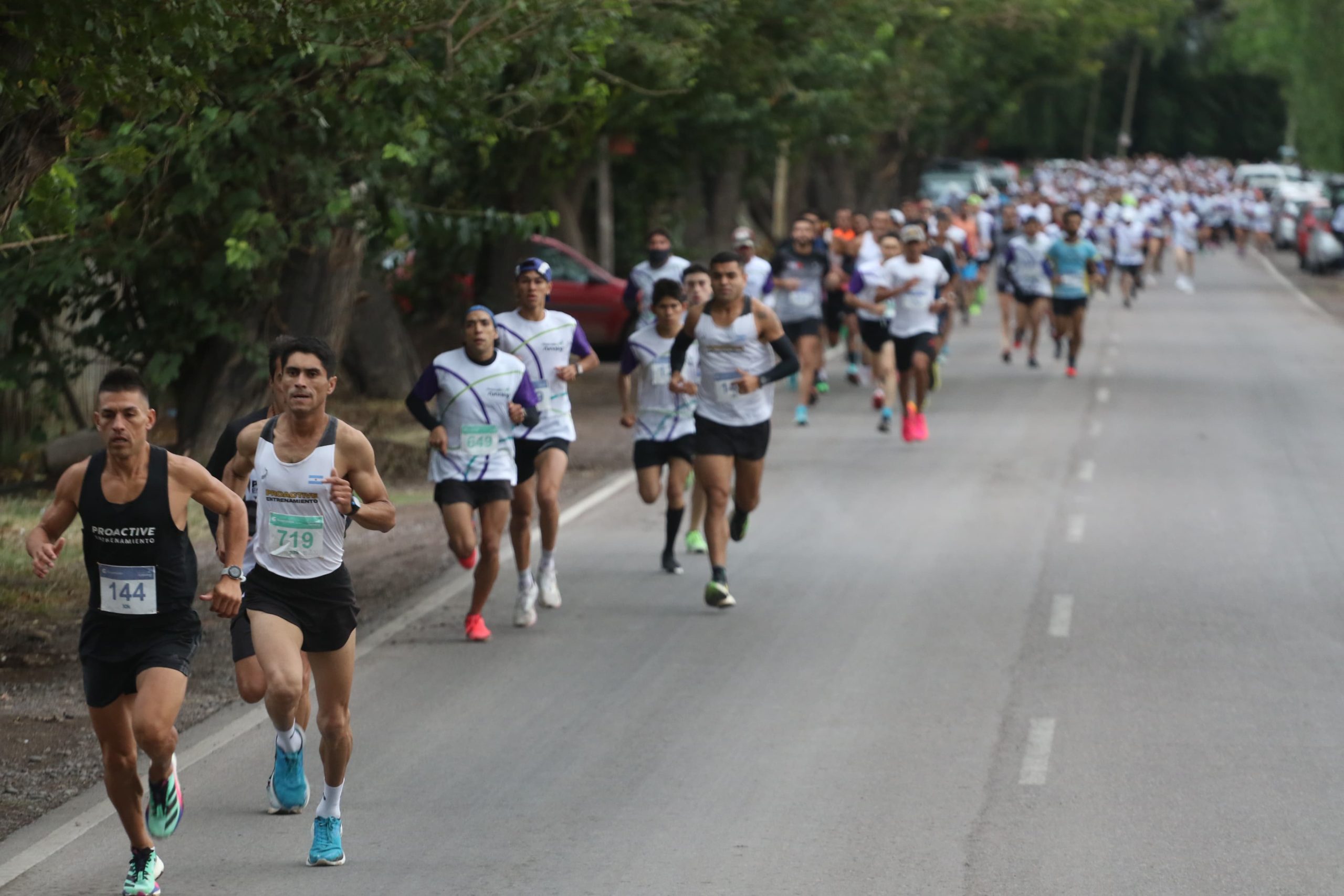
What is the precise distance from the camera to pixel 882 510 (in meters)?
15.1

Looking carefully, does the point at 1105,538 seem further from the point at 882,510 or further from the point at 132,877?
the point at 132,877

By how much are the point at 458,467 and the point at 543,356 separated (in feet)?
4.13

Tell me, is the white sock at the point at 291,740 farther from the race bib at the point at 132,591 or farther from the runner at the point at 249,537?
the race bib at the point at 132,591

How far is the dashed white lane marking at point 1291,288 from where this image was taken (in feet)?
121

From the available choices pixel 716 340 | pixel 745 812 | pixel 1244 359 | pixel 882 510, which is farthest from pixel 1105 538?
pixel 1244 359

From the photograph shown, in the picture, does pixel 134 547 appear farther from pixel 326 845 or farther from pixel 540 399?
pixel 540 399

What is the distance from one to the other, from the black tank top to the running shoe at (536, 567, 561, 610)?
5318 millimetres

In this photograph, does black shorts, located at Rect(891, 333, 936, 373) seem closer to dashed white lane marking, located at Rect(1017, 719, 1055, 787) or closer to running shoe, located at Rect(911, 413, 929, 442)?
running shoe, located at Rect(911, 413, 929, 442)

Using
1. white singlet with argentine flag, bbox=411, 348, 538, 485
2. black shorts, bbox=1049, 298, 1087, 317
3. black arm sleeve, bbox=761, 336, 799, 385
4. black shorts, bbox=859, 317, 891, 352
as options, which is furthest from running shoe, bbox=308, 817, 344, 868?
black shorts, bbox=1049, 298, 1087, 317

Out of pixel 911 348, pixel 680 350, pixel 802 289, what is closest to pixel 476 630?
pixel 680 350

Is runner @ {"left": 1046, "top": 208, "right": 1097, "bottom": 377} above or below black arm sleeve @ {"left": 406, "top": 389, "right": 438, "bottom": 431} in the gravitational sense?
below

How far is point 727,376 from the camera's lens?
38.8 feet

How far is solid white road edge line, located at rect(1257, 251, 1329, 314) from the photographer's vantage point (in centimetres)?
3684

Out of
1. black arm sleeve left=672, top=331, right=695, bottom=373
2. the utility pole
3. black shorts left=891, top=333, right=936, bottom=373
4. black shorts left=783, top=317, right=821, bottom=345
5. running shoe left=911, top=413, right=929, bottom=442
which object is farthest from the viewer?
the utility pole
